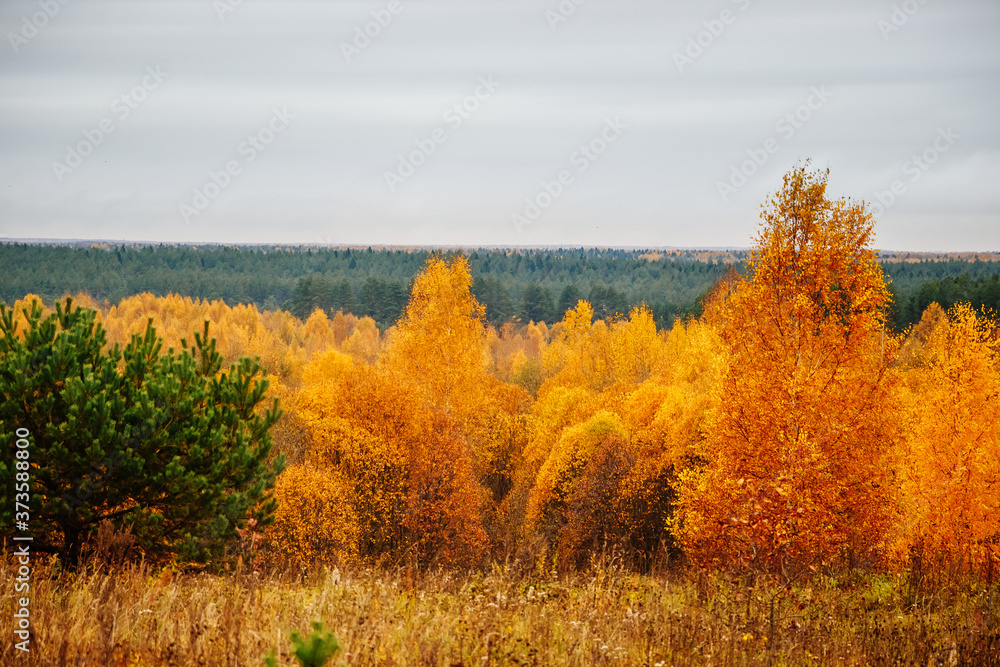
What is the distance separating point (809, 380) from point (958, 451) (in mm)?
11832

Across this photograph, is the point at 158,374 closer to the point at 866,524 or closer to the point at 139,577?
the point at 139,577

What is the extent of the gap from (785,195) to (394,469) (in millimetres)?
17991

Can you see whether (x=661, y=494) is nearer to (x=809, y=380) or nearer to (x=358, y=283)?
(x=809, y=380)

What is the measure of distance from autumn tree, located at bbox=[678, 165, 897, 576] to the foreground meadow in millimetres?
5078

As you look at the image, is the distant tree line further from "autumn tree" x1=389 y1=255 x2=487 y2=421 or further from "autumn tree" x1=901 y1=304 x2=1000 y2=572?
"autumn tree" x1=389 y1=255 x2=487 y2=421

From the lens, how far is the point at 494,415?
1515 inches

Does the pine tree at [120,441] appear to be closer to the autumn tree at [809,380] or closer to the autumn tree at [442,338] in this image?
the autumn tree at [809,380]

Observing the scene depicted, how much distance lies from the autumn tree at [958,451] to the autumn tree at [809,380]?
8017 mm

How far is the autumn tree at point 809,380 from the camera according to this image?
13.7 meters

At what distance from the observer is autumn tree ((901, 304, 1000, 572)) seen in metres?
21.2

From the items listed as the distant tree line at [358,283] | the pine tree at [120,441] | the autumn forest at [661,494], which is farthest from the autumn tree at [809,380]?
the distant tree line at [358,283]

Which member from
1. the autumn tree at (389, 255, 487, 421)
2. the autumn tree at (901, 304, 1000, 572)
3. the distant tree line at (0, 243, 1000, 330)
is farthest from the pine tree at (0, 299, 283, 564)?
the distant tree line at (0, 243, 1000, 330)

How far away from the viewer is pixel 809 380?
13.9 meters

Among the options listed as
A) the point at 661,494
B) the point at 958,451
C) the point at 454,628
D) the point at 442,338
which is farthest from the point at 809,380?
the point at 442,338
